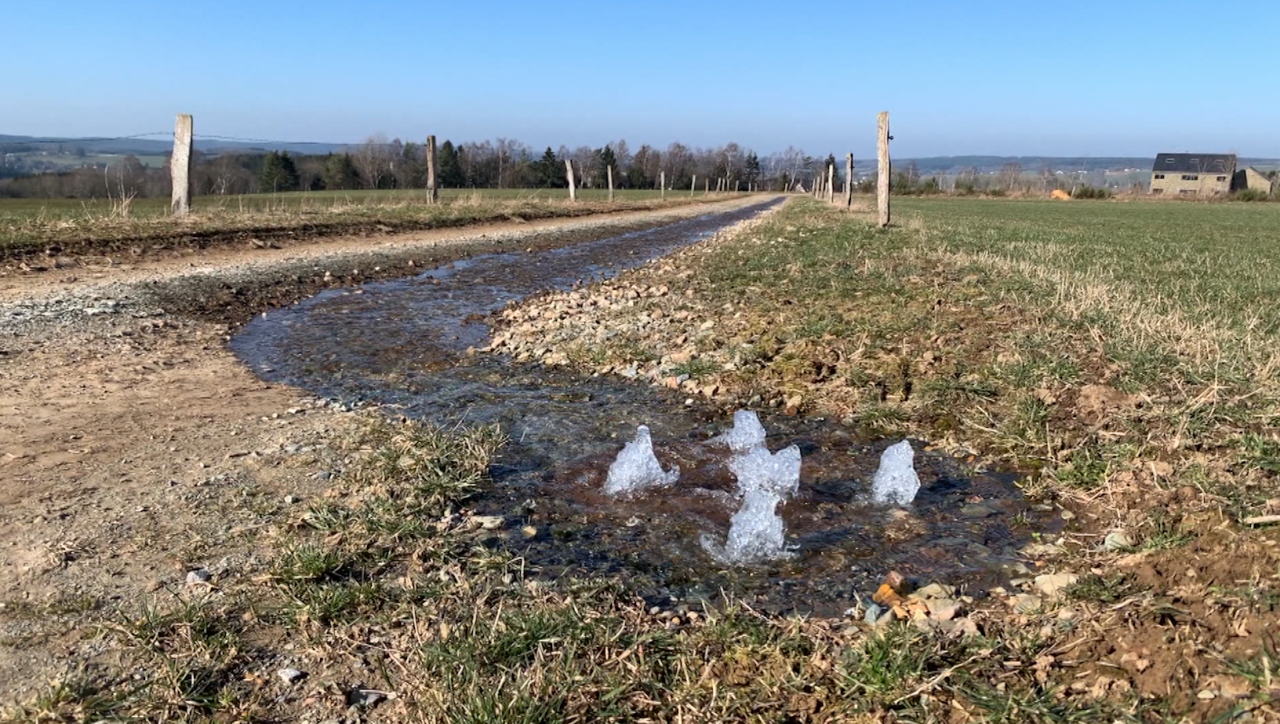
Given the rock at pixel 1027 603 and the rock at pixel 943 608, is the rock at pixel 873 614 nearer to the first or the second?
the rock at pixel 943 608

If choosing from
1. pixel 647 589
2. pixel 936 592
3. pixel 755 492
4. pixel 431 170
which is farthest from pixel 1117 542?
pixel 431 170

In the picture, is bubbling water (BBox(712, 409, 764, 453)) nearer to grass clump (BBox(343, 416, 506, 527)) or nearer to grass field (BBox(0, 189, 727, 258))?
grass clump (BBox(343, 416, 506, 527))

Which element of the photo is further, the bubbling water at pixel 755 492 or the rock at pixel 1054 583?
the bubbling water at pixel 755 492

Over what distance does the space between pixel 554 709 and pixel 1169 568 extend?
241 cm

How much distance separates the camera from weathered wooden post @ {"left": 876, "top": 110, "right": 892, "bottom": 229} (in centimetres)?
1994

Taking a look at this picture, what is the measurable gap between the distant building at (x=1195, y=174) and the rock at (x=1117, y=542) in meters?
124

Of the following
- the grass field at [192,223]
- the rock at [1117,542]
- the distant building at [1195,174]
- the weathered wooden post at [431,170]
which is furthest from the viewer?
the distant building at [1195,174]

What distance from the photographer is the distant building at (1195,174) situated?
353 ft

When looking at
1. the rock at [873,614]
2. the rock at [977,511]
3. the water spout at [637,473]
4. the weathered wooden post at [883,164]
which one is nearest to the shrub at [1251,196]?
the weathered wooden post at [883,164]

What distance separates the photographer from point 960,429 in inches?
206

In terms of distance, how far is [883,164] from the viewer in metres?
20.6

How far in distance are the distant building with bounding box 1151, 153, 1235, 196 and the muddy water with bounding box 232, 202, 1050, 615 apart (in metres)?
123

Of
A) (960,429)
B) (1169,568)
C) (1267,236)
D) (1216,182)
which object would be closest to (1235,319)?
(960,429)

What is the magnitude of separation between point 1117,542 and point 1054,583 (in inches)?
19.3
